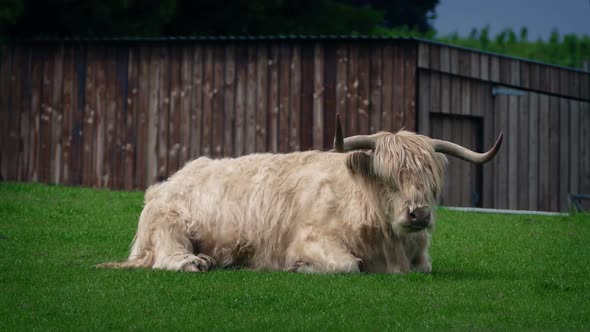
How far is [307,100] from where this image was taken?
827 inches

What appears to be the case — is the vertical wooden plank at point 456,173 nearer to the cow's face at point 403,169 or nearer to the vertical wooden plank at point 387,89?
the vertical wooden plank at point 387,89

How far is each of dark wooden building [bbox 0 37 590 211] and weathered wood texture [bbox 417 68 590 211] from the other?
3cm

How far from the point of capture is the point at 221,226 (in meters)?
10.9

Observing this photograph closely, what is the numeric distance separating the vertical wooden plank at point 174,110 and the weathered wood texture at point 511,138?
517cm

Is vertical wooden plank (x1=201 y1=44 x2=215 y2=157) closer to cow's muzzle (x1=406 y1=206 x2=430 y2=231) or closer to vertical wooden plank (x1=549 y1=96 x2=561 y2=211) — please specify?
vertical wooden plank (x1=549 y1=96 x2=561 y2=211)

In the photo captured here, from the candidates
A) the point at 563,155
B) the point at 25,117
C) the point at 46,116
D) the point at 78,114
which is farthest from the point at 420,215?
the point at 25,117

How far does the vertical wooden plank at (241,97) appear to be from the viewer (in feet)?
70.7

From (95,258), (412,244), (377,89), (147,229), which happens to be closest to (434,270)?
(412,244)

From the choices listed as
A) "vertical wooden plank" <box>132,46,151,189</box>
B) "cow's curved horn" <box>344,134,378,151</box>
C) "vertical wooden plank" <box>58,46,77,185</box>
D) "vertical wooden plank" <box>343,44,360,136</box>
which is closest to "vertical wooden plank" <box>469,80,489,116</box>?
"vertical wooden plank" <box>343,44,360,136</box>

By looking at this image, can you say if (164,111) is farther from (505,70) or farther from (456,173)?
(505,70)

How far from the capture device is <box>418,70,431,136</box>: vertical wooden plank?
66.8 feet

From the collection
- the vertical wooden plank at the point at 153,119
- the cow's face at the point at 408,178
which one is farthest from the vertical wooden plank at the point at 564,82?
the cow's face at the point at 408,178

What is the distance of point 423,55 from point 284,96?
9.70 ft

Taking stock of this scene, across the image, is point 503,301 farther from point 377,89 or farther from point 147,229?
point 377,89
